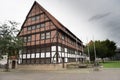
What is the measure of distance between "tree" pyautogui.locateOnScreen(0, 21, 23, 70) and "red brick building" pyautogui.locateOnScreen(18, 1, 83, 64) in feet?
8.05

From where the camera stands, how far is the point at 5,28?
3291 centimetres

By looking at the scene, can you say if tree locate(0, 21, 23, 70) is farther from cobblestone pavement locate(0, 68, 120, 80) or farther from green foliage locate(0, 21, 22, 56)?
cobblestone pavement locate(0, 68, 120, 80)

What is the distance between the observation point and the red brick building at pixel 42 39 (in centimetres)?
3050

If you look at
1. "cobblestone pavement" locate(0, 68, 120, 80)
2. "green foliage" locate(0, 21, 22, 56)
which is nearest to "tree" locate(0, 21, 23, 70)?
"green foliage" locate(0, 21, 22, 56)

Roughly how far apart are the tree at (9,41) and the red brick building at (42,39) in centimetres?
245

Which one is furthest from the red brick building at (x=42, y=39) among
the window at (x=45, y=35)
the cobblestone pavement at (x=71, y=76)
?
the cobblestone pavement at (x=71, y=76)

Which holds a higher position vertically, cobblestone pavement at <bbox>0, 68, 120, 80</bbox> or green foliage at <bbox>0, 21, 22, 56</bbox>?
green foliage at <bbox>0, 21, 22, 56</bbox>

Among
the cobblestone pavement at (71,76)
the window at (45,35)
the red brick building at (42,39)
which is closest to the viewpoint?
the cobblestone pavement at (71,76)

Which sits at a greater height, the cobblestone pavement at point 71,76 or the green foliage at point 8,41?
the green foliage at point 8,41

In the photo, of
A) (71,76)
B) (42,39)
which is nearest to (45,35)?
(42,39)

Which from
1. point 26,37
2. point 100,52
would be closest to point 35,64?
point 26,37

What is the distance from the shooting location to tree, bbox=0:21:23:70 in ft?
104

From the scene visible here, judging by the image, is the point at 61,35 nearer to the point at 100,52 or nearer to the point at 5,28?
the point at 5,28

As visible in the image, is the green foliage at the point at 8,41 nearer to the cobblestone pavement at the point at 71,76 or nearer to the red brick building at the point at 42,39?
the red brick building at the point at 42,39
